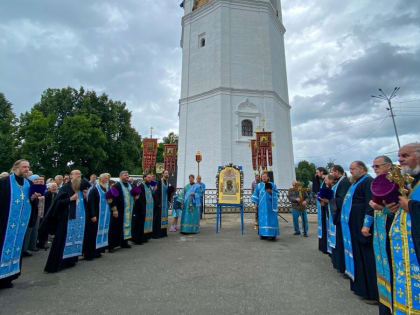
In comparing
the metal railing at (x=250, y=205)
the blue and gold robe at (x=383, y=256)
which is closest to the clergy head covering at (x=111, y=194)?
the blue and gold robe at (x=383, y=256)

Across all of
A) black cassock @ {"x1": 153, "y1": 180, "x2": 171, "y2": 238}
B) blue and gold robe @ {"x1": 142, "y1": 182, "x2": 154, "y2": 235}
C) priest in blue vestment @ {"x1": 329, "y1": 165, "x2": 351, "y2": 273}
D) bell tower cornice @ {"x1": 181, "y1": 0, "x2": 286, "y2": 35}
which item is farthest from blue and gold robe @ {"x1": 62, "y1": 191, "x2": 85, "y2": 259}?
bell tower cornice @ {"x1": 181, "y1": 0, "x2": 286, "y2": 35}

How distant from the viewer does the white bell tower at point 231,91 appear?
1834 cm

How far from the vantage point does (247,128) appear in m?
19.1

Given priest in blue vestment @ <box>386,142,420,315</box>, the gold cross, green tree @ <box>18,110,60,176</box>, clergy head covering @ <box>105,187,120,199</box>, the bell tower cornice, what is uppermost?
the bell tower cornice

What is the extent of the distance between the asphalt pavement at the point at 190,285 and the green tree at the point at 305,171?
60093 millimetres

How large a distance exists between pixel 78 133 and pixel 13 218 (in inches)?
765

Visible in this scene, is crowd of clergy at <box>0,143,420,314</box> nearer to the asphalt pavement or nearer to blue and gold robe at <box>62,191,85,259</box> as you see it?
blue and gold robe at <box>62,191,85,259</box>

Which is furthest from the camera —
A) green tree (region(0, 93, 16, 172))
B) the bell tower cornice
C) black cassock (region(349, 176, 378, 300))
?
green tree (region(0, 93, 16, 172))

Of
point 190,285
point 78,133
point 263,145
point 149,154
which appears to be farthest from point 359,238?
point 78,133

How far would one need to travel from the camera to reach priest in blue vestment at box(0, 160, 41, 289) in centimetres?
372

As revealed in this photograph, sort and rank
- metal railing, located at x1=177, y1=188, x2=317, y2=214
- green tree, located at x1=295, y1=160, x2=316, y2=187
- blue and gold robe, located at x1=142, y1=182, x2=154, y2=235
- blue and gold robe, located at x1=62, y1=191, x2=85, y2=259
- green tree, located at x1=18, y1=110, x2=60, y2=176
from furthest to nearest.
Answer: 1. green tree, located at x1=295, y1=160, x2=316, y2=187
2. green tree, located at x1=18, y1=110, x2=60, y2=176
3. metal railing, located at x1=177, y1=188, x2=317, y2=214
4. blue and gold robe, located at x1=142, y1=182, x2=154, y2=235
5. blue and gold robe, located at x1=62, y1=191, x2=85, y2=259

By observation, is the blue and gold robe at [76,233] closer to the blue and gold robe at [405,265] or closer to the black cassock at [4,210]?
the black cassock at [4,210]

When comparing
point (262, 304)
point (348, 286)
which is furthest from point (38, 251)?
point (348, 286)

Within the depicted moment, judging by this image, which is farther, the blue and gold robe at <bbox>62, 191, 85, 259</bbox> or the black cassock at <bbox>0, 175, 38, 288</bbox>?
the blue and gold robe at <bbox>62, 191, 85, 259</bbox>
